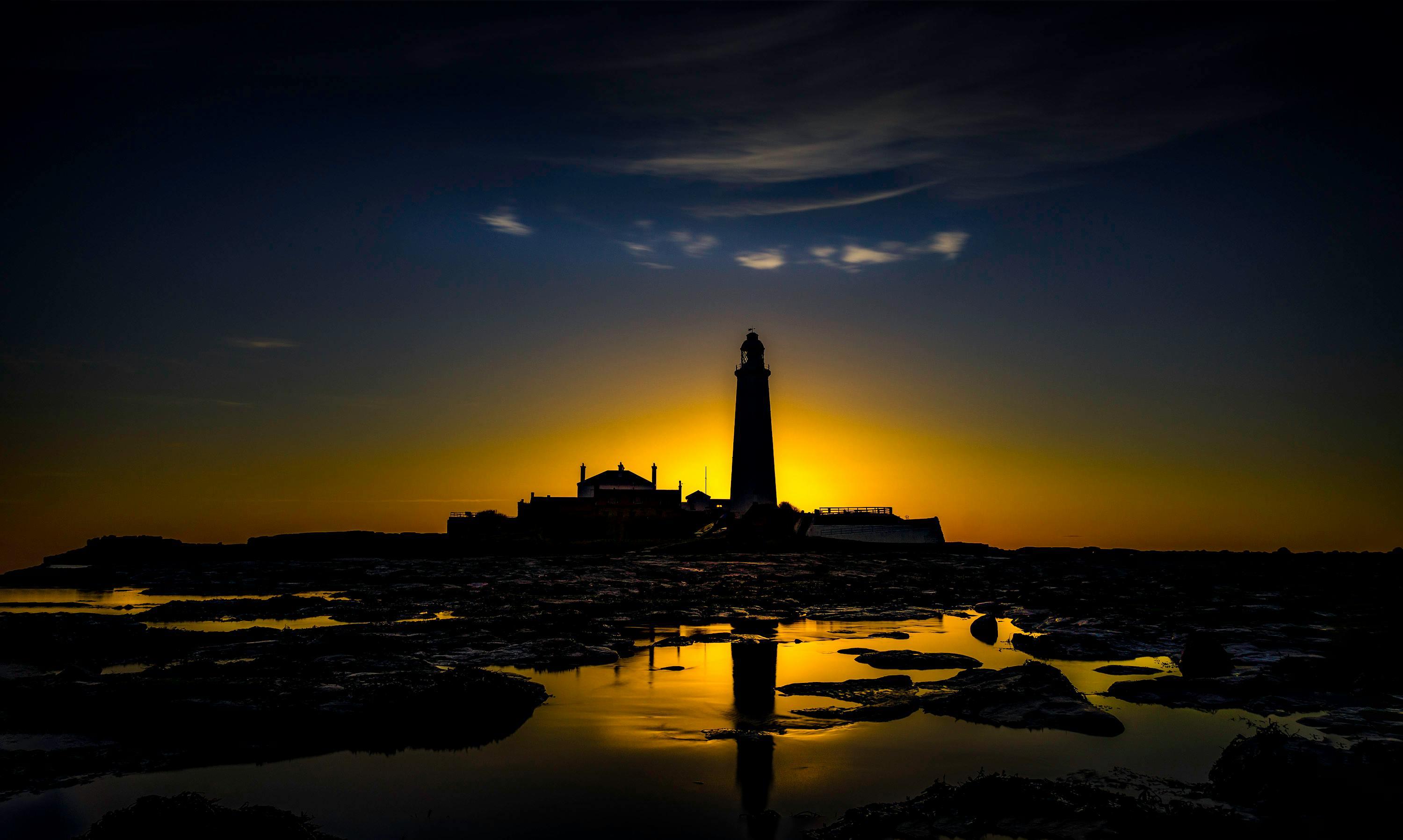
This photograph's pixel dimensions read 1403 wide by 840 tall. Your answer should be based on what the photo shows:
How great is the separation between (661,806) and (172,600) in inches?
1025

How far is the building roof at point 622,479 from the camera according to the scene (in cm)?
7575

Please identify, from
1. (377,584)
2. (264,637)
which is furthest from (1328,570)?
(264,637)

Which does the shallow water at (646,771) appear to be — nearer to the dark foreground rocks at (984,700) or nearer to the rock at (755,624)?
the dark foreground rocks at (984,700)

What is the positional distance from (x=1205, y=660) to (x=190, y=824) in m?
12.8

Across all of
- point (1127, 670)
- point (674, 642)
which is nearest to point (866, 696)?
point (1127, 670)

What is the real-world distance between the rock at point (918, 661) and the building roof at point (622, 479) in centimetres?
6191

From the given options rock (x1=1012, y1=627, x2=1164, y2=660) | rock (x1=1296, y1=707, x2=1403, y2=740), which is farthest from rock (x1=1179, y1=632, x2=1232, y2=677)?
rock (x1=1012, y1=627, x2=1164, y2=660)

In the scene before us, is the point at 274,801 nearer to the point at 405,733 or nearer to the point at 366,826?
the point at 366,826

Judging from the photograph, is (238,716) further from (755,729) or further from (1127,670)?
(1127,670)

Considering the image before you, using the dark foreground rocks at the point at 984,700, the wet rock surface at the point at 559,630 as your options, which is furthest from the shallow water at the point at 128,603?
the dark foreground rocks at the point at 984,700

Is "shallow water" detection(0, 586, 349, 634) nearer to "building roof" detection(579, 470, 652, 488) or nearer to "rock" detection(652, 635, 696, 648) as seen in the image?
"rock" detection(652, 635, 696, 648)

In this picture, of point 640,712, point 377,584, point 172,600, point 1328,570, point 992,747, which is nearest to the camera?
point 992,747

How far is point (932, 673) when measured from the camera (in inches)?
488

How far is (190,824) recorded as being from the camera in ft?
17.8
